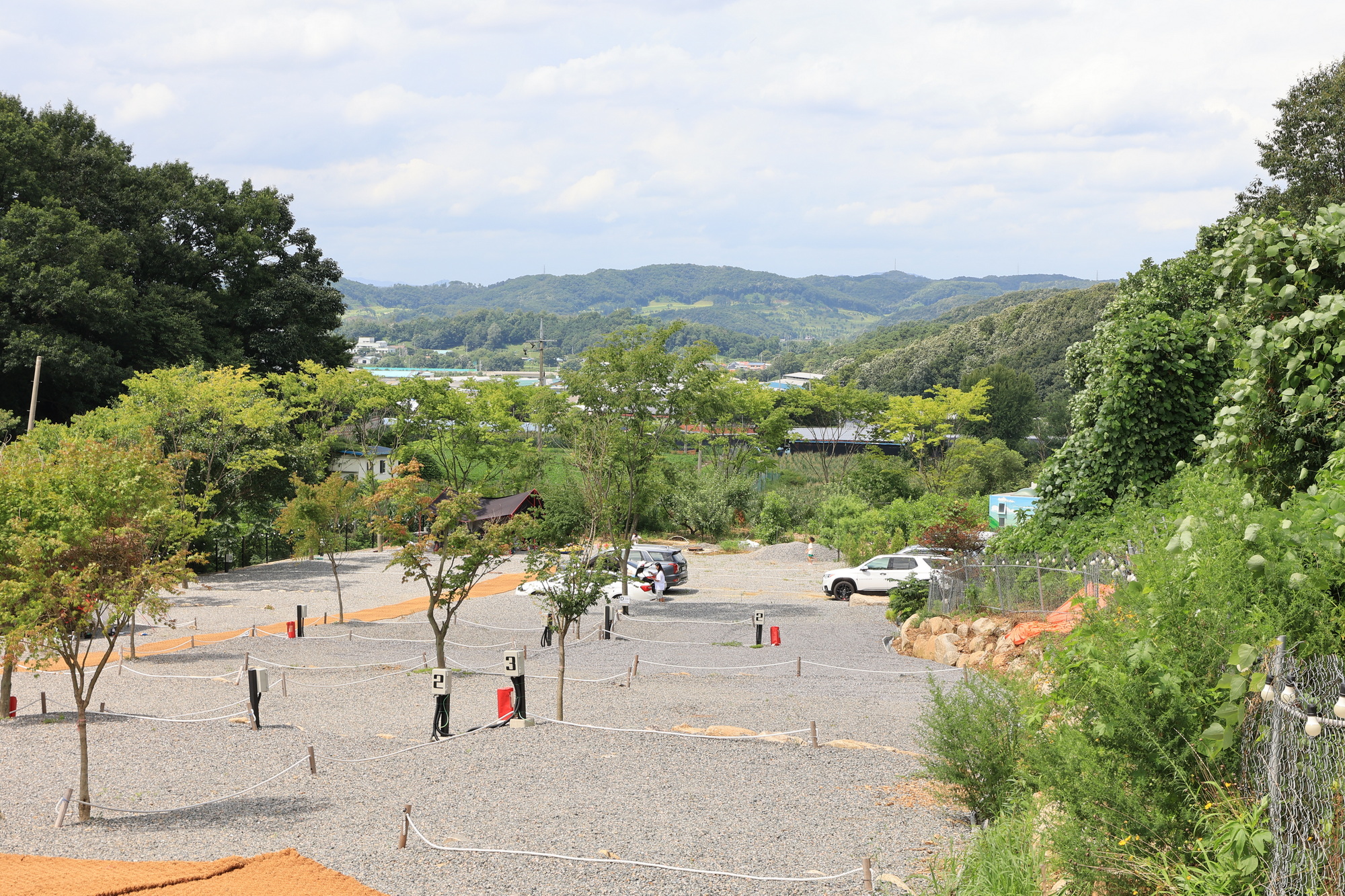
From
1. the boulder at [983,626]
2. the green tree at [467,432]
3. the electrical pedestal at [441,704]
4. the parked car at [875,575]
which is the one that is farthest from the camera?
the green tree at [467,432]

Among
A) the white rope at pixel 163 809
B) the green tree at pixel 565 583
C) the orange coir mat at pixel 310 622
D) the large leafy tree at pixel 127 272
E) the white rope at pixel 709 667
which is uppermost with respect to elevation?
the large leafy tree at pixel 127 272

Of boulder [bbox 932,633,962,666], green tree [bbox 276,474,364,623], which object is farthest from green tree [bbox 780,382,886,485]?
boulder [bbox 932,633,962,666]

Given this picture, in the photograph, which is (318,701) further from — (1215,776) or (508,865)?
(1215,776)

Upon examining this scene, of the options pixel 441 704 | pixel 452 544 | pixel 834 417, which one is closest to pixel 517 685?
pixel 441 704

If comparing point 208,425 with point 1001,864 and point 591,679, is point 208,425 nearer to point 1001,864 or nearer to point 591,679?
point 591,679

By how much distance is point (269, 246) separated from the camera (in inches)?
1938

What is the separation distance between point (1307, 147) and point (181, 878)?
36.2 meters

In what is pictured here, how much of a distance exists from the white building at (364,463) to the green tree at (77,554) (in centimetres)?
3098

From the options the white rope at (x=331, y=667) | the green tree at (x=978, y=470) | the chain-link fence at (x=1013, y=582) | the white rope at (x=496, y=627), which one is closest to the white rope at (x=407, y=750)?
the white rope at (x=331, y=667)

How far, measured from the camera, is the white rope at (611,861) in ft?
25.3

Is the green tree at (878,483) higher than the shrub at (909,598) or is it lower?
higher

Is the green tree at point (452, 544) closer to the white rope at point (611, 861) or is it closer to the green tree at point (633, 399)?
the green tree at point (633, 399)

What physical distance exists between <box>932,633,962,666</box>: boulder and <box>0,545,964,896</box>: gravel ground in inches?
14.7

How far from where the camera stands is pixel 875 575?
2825 centimetres
